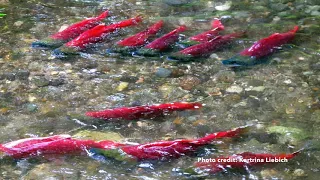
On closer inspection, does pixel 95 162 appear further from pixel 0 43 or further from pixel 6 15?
pixel 6 15

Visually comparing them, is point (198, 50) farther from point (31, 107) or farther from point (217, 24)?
point (31, 107)

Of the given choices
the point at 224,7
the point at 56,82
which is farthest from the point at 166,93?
the point at 224,7

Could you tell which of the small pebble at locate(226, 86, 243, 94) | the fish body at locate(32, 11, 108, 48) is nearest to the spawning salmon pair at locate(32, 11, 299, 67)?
the fish body at locate(32, 11, 108, 48)

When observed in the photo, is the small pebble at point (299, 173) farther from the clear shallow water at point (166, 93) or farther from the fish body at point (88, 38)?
the fish body at point (88, 38)

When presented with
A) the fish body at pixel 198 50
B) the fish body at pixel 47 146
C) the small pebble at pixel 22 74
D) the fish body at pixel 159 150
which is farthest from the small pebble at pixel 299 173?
the small pebble at pixel 22 74

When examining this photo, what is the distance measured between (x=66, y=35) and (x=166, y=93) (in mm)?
1768

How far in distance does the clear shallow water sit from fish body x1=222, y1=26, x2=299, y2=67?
0.32ft

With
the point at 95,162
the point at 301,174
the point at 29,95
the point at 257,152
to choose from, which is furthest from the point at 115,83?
the point at 301,174

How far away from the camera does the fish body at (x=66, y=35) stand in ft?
18.4

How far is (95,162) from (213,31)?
2639mm

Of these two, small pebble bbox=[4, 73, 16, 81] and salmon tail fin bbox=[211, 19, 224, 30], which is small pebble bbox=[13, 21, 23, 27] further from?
salmon tail fin bbox=[211, 19, 224, 30]

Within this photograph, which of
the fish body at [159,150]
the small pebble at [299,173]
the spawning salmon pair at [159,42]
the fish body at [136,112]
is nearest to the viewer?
the small pebble at [299,173]

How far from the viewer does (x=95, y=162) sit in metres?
3.75

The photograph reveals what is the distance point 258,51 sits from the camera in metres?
5.16
